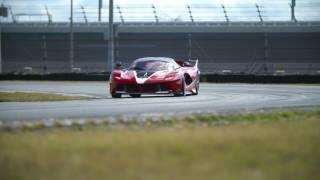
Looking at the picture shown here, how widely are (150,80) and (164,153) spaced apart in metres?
12.4

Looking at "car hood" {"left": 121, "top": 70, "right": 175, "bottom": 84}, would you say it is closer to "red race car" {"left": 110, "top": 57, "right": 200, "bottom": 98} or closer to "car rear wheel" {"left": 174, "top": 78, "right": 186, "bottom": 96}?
"red race car" {"left": 110, "top": 57, "right": 200, "bottom": 98}

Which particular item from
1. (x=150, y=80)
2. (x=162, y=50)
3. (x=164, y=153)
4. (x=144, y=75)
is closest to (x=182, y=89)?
(x=150, y=80)

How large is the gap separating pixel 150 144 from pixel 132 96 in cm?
1301

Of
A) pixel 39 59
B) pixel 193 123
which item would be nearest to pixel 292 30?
pixel 39 59

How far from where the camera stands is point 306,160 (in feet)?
21.6

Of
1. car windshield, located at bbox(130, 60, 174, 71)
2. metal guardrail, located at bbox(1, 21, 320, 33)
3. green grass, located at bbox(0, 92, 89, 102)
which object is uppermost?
metal guardrail, located at bbox(1, 21, 320, 33)

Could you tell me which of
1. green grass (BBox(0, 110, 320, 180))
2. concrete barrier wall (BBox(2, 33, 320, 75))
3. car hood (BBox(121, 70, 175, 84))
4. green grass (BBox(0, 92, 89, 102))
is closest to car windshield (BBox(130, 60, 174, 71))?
car hood (BBox(121, 70, 175, 84))

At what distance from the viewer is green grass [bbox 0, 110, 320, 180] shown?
19.6 ft

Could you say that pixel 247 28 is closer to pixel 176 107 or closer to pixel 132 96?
pixel 132 96

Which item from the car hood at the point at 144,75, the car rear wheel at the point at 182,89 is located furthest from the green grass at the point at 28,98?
the car rear wheel at the point at 182,89

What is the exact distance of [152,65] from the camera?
20.0 m

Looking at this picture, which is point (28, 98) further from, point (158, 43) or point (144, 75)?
point (158, 43)

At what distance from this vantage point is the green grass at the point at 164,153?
5.98 m

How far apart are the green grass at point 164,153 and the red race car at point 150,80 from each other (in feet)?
32.7
